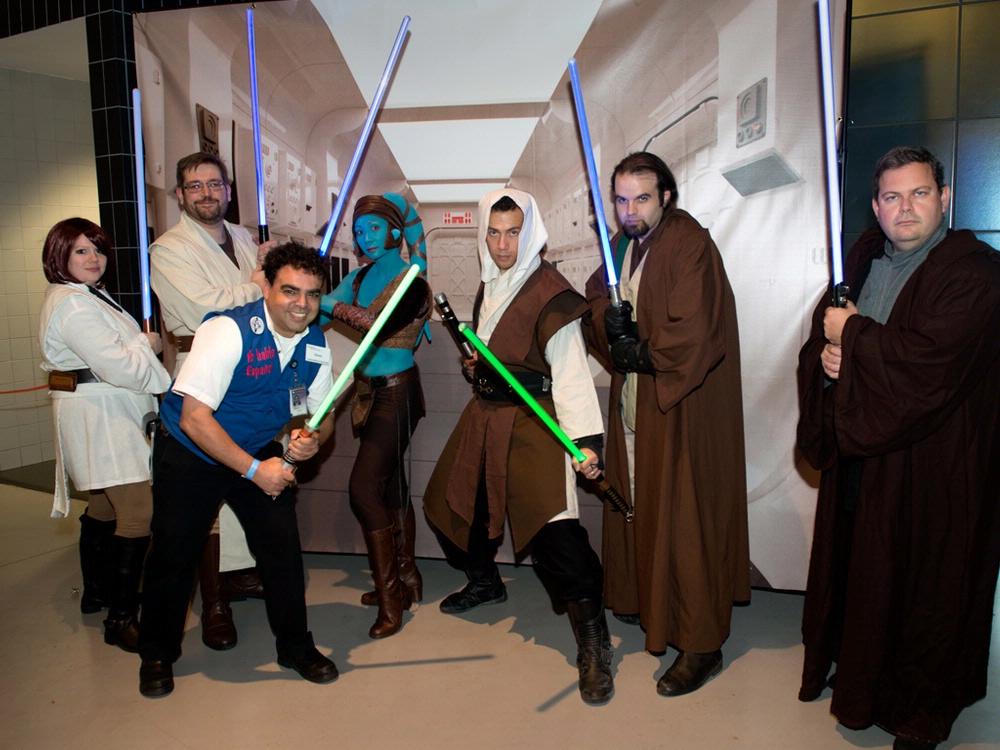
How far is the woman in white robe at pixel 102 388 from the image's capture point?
95.4 inches

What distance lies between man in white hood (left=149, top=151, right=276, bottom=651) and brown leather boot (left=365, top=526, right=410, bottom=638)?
54cm

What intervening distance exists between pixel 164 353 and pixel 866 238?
9.85 feet

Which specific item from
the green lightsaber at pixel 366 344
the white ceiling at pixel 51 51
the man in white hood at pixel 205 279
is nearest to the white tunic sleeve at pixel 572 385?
the green lightsaber at pixel 366 344

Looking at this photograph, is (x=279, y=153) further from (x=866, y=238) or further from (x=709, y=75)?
(x=866, y=238)

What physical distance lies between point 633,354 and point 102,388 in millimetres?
1878

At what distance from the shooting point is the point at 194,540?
88.2 inches

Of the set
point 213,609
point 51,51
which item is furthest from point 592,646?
point 51,51

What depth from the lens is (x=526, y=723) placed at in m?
2.12

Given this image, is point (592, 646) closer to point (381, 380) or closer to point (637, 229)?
point (381, 380)

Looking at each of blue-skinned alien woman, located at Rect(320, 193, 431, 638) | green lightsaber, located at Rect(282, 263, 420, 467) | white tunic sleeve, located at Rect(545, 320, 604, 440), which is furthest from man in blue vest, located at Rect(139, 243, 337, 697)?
white tunic sleeve, located at Rect(545, 320, 604, 440)

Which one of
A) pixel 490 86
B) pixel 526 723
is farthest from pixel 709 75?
pixel 526 723

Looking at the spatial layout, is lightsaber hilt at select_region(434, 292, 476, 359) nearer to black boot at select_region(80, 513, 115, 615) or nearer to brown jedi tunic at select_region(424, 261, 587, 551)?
brown jedi tunic at select_region(424, 261, 587, 551)

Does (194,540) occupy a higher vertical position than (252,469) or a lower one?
lower

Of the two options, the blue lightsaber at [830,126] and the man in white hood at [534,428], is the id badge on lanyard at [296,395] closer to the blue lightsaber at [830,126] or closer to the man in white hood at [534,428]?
the man in white hood at [534,428]
